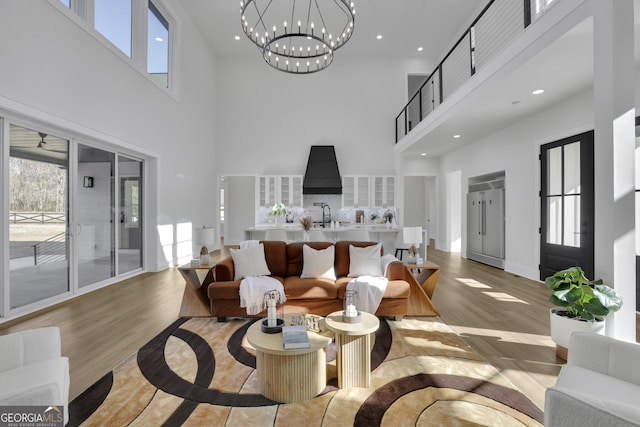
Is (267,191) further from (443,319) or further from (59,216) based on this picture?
(443,319)

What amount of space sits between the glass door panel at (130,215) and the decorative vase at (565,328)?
632 centimetres

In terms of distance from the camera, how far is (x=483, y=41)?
6488 millimetres

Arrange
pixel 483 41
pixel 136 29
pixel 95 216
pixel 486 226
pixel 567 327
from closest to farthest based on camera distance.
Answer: pixel 567 327
pixel 95 216
pixel 136 29
pixel 483 41
pixel 486 226

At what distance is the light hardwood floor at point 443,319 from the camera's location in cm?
251

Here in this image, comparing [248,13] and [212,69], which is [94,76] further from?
[212,69]

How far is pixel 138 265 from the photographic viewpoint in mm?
6070

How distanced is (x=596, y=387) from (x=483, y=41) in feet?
23.2

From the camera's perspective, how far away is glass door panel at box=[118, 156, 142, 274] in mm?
Result: 5550

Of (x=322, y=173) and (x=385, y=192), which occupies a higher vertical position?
(x=322, y=173)

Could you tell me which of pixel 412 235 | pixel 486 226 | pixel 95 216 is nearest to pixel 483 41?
pixel 486 226

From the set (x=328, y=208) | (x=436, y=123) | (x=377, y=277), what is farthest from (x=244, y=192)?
(x=377, y=277)

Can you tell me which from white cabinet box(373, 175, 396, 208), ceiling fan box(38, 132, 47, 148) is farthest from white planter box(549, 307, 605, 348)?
white cabinet box(373, 175, 396, 208)

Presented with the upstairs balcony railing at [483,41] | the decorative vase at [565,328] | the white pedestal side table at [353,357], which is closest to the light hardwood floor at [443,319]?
the decorative vase at [565,328]

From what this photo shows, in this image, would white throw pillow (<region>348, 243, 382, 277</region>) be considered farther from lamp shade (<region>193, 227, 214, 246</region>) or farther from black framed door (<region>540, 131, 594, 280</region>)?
black framed door (<region>540, 131, 594, 280</region>)
